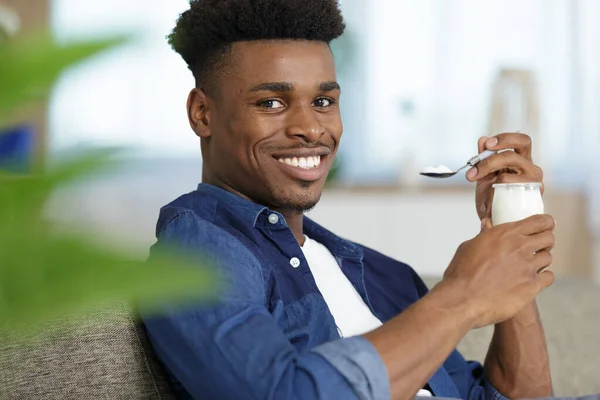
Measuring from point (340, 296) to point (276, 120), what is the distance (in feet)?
1.03

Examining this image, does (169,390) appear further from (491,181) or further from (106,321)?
→ (491,181)

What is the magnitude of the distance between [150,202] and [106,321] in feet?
2.60

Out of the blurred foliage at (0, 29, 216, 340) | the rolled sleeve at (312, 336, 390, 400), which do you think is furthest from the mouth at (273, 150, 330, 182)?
the blurred foliage at (0, 29, 216, 340)

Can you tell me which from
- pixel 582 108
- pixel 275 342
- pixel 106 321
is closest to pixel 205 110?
pixel 106 321

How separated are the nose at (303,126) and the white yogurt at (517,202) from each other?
1.02 ft

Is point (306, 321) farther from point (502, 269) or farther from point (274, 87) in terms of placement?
point (274, 87)

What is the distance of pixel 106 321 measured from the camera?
114 cm

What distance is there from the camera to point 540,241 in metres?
1.17

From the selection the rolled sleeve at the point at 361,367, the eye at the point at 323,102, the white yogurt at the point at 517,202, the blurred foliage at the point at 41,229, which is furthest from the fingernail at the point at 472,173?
the blurred foliage at the point at 41,229

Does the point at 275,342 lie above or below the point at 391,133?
below

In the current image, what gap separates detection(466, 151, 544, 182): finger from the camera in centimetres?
145

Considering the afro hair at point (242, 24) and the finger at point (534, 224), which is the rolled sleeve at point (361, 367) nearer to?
the finger at point (534, 224)

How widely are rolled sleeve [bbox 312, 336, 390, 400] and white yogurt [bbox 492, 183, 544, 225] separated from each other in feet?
1.30

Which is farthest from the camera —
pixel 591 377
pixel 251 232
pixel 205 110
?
pixel 591 377
